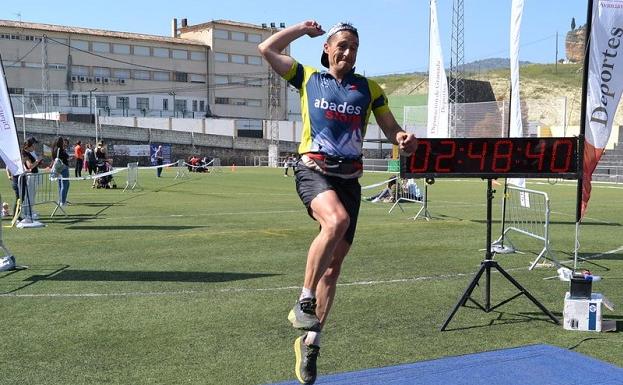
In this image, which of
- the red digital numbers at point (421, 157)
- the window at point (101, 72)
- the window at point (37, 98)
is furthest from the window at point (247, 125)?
the red digital numbers at point (421, 157)

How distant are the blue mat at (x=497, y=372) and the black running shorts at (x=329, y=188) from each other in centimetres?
106

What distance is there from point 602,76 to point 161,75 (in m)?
86.6

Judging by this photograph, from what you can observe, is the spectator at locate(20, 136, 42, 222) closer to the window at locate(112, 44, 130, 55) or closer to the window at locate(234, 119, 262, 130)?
the window at locate(234, 119, 262, 130)

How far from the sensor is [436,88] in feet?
54.7

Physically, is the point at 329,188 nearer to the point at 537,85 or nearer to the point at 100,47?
the point at 100,47

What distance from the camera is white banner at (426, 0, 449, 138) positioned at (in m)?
16.4

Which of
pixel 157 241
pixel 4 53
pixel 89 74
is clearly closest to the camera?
pixel 157 241

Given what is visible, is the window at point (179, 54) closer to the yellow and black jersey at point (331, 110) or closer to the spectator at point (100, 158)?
the spectator at point (100, 158)

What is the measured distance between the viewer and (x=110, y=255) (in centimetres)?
1088

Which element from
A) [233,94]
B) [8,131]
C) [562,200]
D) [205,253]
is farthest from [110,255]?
[233,94]

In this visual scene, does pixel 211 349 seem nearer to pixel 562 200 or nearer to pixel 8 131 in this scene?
pixel 8 131

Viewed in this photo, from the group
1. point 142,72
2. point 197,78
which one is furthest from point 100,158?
point 197,78

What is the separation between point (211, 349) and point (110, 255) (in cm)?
571

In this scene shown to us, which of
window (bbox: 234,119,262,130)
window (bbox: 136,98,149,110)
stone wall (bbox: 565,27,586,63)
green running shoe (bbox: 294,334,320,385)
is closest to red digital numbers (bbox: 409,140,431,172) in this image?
green running shoe (bbox: 294,334,320,385)
